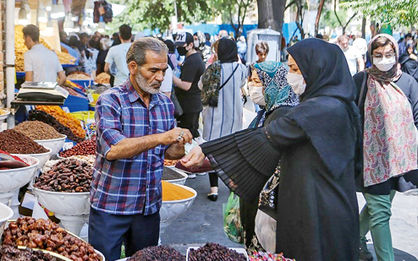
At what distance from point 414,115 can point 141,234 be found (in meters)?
3.09

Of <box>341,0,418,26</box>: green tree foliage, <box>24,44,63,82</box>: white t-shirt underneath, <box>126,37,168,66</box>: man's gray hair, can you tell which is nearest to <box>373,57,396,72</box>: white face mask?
<box>126,37,168,66</box>: man's gray hair

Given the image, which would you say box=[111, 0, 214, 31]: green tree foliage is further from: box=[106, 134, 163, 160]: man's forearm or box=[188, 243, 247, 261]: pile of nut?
box=[188, 243, 247, 261]: pile of nut

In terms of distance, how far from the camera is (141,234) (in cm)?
367

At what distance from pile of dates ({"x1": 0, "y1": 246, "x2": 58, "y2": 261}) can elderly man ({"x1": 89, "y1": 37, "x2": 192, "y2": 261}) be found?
1.66 ft

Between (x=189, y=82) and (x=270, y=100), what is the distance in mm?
5137

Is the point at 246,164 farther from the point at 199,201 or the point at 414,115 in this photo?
the point at 199,201

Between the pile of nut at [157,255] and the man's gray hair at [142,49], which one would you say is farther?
the man's gray hair at [142,49]

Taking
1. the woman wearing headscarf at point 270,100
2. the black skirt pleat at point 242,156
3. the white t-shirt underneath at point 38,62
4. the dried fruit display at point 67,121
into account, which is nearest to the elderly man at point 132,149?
the black skirt pleat at point 242,156

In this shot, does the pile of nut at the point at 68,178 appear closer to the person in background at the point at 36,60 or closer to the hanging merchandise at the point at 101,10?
the person in background at the point at 36,60

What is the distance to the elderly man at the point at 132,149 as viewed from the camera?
3.33m

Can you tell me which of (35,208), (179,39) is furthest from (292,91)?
(179,39)

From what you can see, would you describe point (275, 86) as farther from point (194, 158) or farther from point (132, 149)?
point (132, 149)

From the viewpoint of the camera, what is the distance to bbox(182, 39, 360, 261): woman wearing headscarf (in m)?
3.34

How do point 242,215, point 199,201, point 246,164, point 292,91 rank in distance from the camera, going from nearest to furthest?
point 246,164
point 292,91
point 242,215
point 199,201
